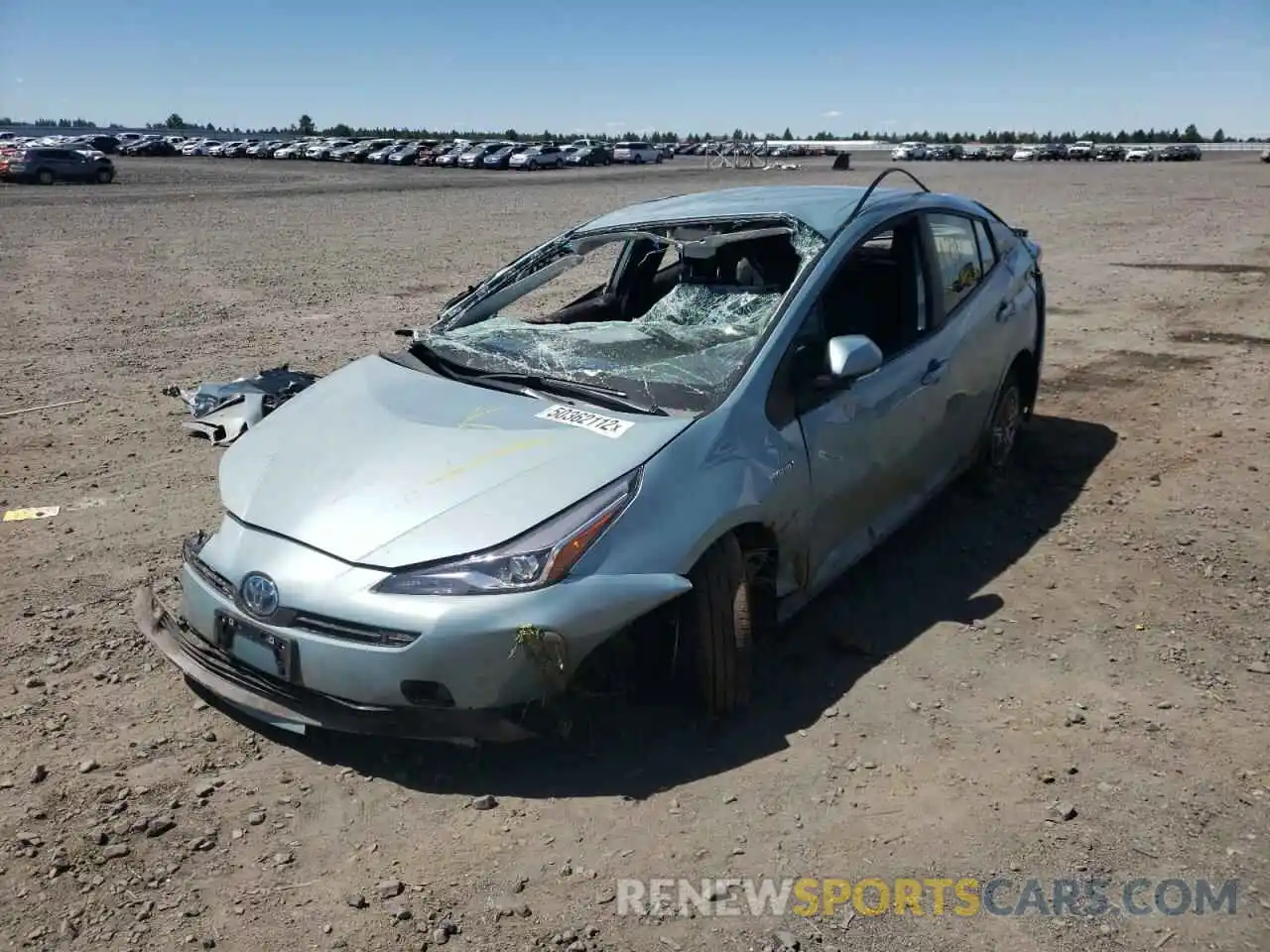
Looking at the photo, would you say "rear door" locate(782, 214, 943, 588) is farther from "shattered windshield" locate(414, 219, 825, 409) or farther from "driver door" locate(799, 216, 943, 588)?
"shattered windshield" locate(414, 219, 825, 409)

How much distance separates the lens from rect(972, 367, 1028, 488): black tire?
18.1ft

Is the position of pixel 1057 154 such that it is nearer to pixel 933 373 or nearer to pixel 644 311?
pixel 933 373

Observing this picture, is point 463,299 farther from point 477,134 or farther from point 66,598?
point 477,134

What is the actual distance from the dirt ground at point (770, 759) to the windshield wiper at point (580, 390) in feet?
3.32

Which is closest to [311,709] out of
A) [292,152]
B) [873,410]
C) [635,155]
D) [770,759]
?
[770,759]

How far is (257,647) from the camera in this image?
3217 mm

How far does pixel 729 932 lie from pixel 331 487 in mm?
1799

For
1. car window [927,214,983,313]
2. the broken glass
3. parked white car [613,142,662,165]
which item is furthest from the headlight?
parked white car [613,142,662,165]

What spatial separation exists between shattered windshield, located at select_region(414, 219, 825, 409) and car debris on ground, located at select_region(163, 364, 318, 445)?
2330 mm

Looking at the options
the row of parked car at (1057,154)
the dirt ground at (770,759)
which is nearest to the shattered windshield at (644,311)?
the dirt ground at (770,759)

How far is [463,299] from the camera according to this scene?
196 inches

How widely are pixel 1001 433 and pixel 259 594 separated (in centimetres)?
400

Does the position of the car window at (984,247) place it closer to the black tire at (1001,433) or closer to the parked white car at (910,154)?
the black tire at (1001,433)

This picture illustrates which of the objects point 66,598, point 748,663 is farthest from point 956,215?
point 66,598
